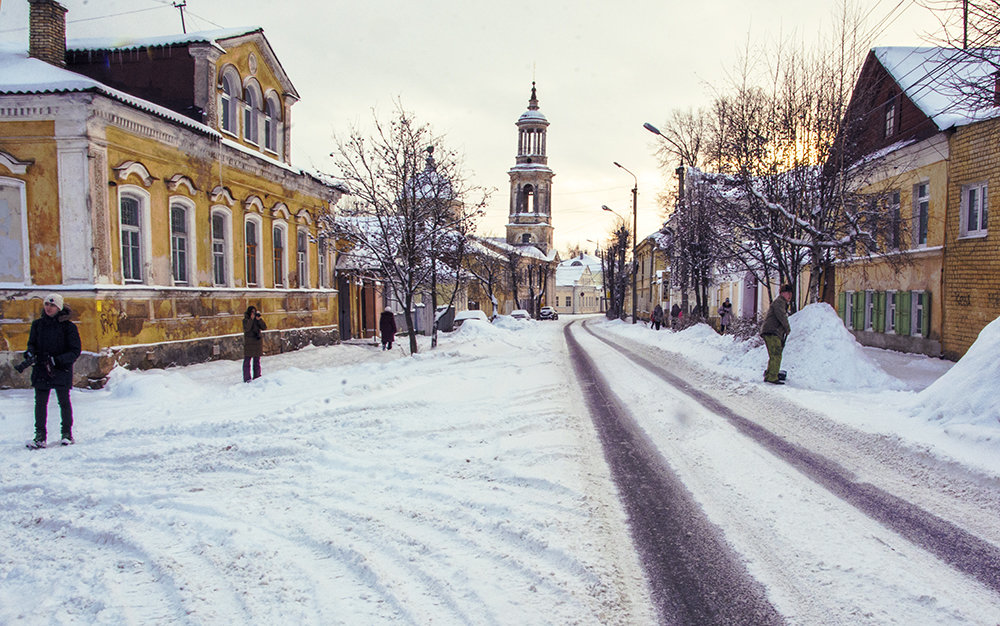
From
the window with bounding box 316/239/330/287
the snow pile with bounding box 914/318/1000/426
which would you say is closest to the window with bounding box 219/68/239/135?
the window with bounding box 316/239/330/287

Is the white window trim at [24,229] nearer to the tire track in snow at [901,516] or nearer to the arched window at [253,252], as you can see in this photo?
the arched window at [253,252]

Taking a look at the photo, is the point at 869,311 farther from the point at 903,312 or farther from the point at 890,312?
the point at 903,312

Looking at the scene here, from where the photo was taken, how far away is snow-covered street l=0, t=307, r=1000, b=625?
3.41 metres

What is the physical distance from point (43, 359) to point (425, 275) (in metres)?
10.5

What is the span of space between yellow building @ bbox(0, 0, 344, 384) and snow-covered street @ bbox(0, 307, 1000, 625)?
2.42 m

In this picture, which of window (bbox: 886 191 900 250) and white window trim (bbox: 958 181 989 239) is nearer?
white window trim (bbox: 958 181 989 239)

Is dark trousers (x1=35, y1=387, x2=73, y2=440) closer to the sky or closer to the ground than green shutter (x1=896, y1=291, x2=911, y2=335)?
closer to the ground

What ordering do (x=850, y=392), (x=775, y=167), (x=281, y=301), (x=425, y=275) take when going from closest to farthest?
(x=850, y=392) → (x=775, y=167) → (x=425, y=275) → (x=281, y=301)

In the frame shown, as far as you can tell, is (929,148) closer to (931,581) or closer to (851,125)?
(851,125)

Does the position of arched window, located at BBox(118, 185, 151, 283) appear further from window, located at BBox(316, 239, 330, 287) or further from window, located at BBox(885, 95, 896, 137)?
window, located at BBox(885, 95, 896, 137)

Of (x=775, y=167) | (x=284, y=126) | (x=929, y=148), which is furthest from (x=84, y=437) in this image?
(x=929, y=148)

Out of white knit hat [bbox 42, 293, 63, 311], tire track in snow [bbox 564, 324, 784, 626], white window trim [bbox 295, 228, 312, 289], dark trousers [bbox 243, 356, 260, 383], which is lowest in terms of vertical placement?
tire track in snow [bbox 564, 324, 784, 626]

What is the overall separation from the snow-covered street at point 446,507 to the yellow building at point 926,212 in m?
8.39

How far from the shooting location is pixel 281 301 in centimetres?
1845
